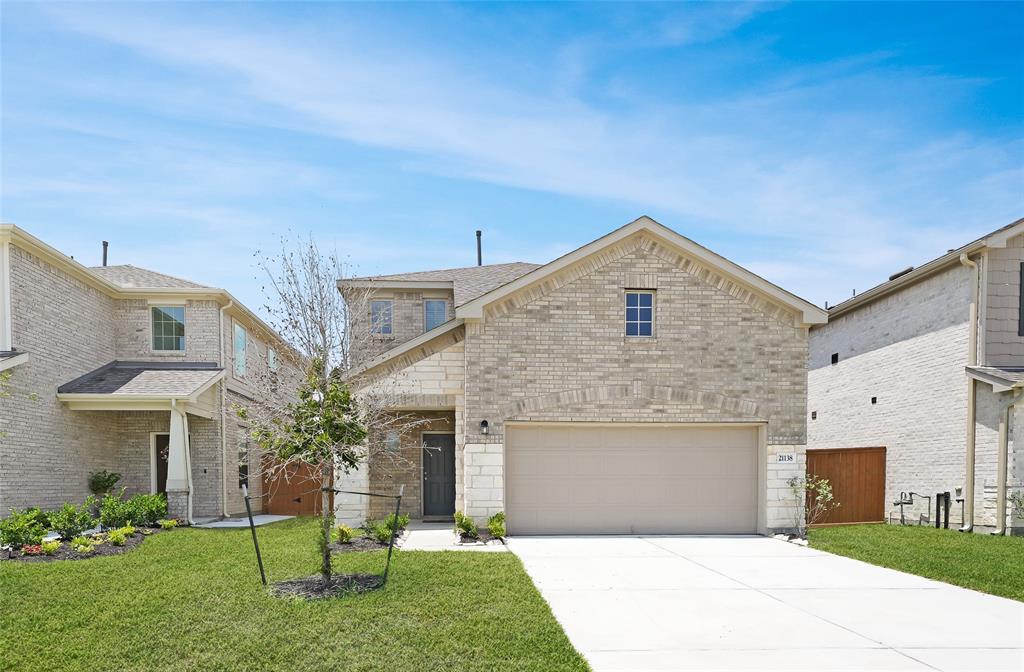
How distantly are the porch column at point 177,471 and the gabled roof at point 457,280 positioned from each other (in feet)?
16.9

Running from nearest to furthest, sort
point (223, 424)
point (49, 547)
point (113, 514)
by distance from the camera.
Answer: point (49, 547) < point (113, 514) < point (223, 424)

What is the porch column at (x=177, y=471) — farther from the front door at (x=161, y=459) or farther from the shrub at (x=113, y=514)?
the front door at (x=161, y=459)

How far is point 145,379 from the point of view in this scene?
15.4 meters

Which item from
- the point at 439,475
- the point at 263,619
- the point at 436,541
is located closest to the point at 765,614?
the point at 263,619

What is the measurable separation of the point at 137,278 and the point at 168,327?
6.08 feet

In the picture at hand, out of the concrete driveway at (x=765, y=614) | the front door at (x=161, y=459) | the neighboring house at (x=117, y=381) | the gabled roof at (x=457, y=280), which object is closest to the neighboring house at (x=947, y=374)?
the concrete driveway at (x=765, y=614)

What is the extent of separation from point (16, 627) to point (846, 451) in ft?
51.3

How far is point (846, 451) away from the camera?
15.4 m

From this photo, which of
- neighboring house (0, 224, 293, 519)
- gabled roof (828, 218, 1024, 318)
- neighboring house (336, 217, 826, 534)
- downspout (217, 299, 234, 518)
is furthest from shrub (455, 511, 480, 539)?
gabled roof (828, 218, 1024, 318)

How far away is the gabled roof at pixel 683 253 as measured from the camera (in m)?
13.0

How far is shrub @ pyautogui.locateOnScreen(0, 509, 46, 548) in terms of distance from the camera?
10.2 meters

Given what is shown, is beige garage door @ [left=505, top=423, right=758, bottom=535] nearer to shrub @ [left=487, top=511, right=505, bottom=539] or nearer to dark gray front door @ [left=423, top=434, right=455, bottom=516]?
shrub @ [left=487, top=511, right=505, bottom=539]

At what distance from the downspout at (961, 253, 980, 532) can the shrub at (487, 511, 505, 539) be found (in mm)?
9881

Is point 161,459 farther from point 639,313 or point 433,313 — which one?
point 639,313
